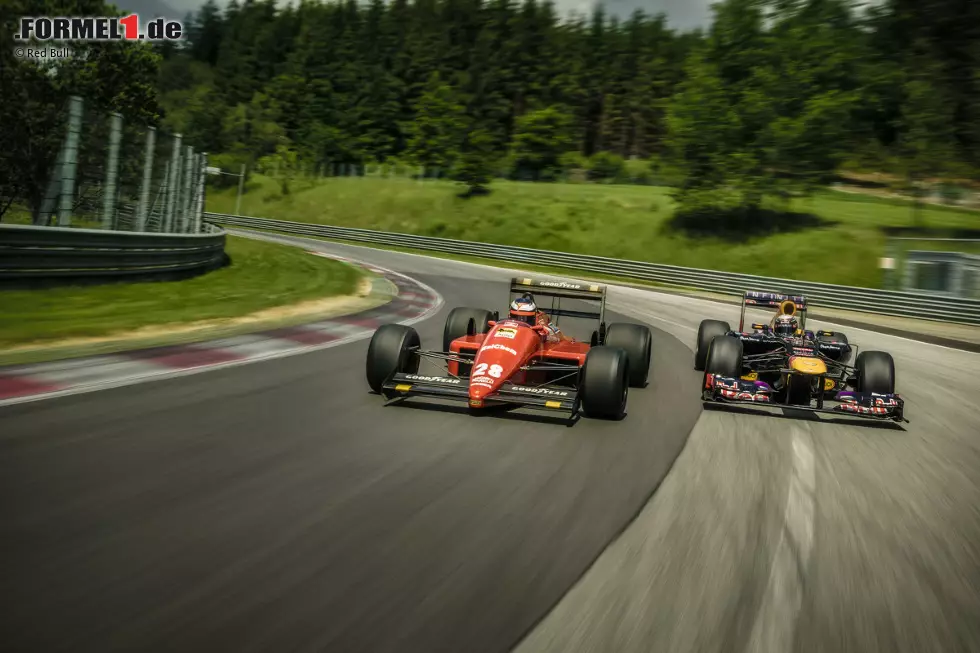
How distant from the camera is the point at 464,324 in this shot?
10.8 m

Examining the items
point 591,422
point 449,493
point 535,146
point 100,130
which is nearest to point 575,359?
point 591,422

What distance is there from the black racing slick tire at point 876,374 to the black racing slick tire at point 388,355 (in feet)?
17.9

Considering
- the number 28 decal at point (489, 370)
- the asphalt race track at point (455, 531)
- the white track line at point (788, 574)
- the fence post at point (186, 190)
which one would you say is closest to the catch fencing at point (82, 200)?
the fence post at point (186, 190)

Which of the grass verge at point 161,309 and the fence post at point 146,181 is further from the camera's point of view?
the fence post at point 146,181

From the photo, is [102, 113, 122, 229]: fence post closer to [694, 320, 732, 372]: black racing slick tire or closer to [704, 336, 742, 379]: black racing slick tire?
[694, 320, 732, 372]: black racing slick tire

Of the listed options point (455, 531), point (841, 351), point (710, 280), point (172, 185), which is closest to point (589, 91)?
point (710, 280)

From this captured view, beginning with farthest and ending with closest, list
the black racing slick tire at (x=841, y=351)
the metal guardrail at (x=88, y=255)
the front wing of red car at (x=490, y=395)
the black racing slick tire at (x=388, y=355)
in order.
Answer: the metal guardrail at (x=88, y=255) → the black racing slick tire at (x=841, y=351) → the black racing slick tire at (x=388, y=355) → the front wing of red car at (x=490, y=395)

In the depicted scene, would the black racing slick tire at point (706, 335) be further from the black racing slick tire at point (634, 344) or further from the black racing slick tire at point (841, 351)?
the black racing slick tire at point (634, 344)

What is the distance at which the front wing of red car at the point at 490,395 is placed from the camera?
786cm

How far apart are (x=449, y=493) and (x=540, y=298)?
17.2m

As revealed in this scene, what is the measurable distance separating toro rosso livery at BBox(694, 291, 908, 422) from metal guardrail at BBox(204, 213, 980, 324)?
20247mm

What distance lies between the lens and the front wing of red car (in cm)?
786

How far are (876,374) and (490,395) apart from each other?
5044 mm

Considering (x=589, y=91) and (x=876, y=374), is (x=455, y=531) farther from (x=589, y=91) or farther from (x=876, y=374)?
(x=589, y=91)
